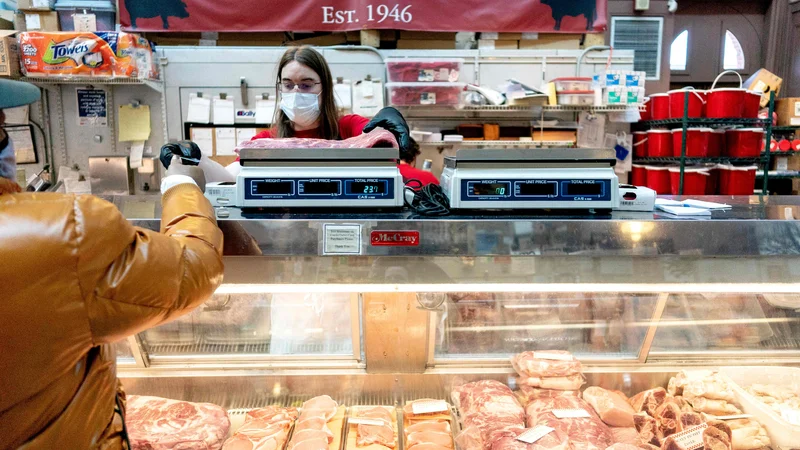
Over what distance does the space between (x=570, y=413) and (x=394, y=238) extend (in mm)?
1037

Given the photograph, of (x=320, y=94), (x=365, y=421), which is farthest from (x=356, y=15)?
(x=365, y=421)

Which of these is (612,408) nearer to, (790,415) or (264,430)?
(790,415)

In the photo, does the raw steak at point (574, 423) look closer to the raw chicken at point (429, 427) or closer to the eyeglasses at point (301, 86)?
the raw chicken at point (429, 427)

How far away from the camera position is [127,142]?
5184 millimetres

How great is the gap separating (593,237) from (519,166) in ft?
0.89

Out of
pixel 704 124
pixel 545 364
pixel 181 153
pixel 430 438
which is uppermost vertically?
pixel 704 124

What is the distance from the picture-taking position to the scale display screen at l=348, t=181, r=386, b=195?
1400mm

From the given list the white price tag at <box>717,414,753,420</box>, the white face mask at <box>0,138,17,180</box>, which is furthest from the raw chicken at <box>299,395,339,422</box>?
the white price tag at <box>717,414,753,420</box>

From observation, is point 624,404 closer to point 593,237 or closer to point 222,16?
point 593,237

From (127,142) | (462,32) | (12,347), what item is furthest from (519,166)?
(127,142)

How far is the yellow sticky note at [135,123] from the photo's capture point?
504 centimetres

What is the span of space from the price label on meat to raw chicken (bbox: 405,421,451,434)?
4194 millimetres

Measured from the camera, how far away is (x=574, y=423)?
183 centimetres

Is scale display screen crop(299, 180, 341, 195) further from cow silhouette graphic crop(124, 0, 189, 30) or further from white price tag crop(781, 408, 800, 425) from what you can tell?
cow silhouette graphic crop(124, 0, 189, 30)
